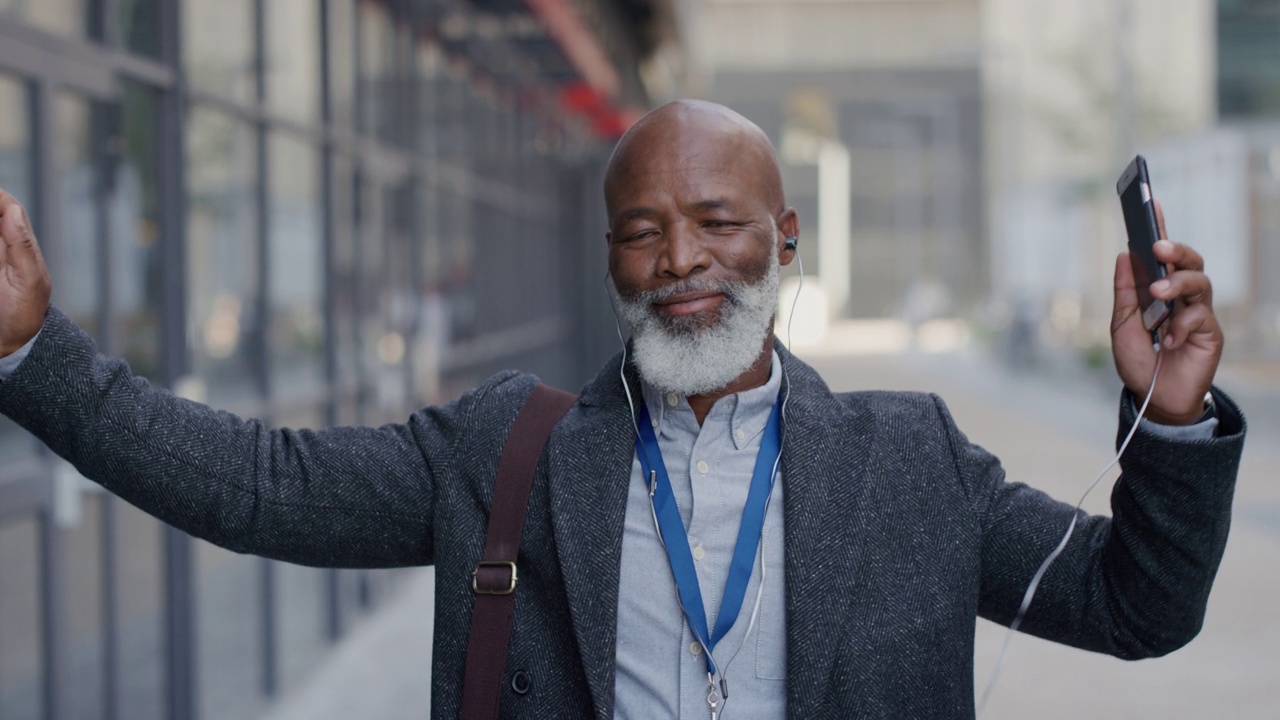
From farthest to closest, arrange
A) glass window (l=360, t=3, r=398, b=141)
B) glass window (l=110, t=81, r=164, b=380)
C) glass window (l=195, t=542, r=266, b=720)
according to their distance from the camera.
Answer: glass window (l=360, t=3, r=398, b=141)
glass window (l=195, t=542, r=266, b=720)
glass window (l=110, t=81, r=164, b=380)

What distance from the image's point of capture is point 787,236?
8.10 ft

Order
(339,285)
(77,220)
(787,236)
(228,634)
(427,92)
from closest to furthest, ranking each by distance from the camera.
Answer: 1. (787,236)
2. (77,220)
3. (228,634)
4. (339,285)
5. (427,92)

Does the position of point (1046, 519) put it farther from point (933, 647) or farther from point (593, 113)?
point (593, 113)

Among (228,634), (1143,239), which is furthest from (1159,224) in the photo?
(228,634)

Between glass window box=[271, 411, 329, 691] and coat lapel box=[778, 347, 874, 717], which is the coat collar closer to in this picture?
coat lapel box=[778, 347, 874, 717]

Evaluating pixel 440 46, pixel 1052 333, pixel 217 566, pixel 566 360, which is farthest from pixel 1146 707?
pixel 1052 333

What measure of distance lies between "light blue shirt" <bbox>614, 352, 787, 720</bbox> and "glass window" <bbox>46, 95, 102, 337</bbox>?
255 centimetres

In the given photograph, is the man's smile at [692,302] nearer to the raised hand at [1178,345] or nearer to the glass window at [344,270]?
the raised hand at [1178,345]

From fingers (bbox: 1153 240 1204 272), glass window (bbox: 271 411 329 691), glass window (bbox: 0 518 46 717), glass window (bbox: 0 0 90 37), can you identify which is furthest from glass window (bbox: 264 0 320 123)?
fingers (bbox: 1153 240 1204 272)

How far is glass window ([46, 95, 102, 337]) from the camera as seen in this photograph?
13.9ft

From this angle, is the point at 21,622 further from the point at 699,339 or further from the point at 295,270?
the point at 295,270

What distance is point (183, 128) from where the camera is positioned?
515 centimetres

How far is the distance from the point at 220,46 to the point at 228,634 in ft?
7.71

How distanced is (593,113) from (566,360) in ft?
11.4
